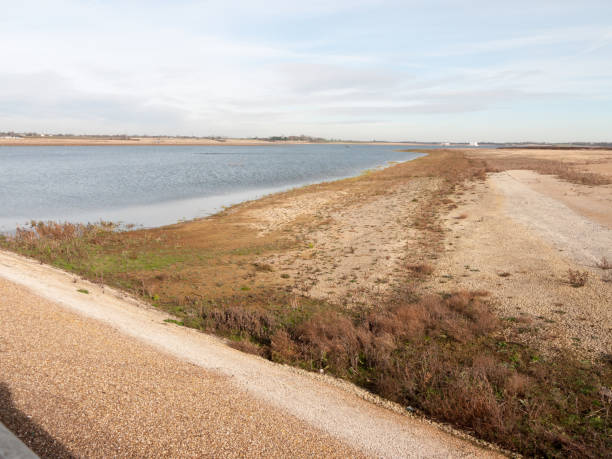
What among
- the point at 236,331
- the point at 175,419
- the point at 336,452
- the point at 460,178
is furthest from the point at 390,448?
the point at 460,178

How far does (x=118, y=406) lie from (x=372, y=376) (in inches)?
178

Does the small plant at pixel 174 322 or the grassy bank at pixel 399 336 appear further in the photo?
the small plant at pixel 174 322

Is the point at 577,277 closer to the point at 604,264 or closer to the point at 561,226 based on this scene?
the point at 604,264

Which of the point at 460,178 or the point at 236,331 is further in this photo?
the point at 460,178

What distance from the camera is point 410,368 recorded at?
7.04 metres

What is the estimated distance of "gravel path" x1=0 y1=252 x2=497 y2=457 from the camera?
4.42 metres

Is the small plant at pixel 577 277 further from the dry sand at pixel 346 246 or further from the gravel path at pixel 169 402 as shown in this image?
the gravel path at pixel 169 402

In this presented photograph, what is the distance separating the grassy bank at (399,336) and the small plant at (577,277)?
3.17m

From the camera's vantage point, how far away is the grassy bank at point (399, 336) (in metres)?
5.63

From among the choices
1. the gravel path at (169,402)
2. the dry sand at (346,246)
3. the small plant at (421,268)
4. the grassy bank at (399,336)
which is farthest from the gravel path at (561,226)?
the gravel path at (169,402)

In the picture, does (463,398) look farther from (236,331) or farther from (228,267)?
(228,267)

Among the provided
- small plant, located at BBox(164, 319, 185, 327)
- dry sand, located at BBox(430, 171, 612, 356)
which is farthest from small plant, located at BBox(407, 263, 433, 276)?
small plant, located at BBox(164, 319, 185, 327)

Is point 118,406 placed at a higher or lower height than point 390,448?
higher

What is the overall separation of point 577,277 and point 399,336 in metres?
7.11
